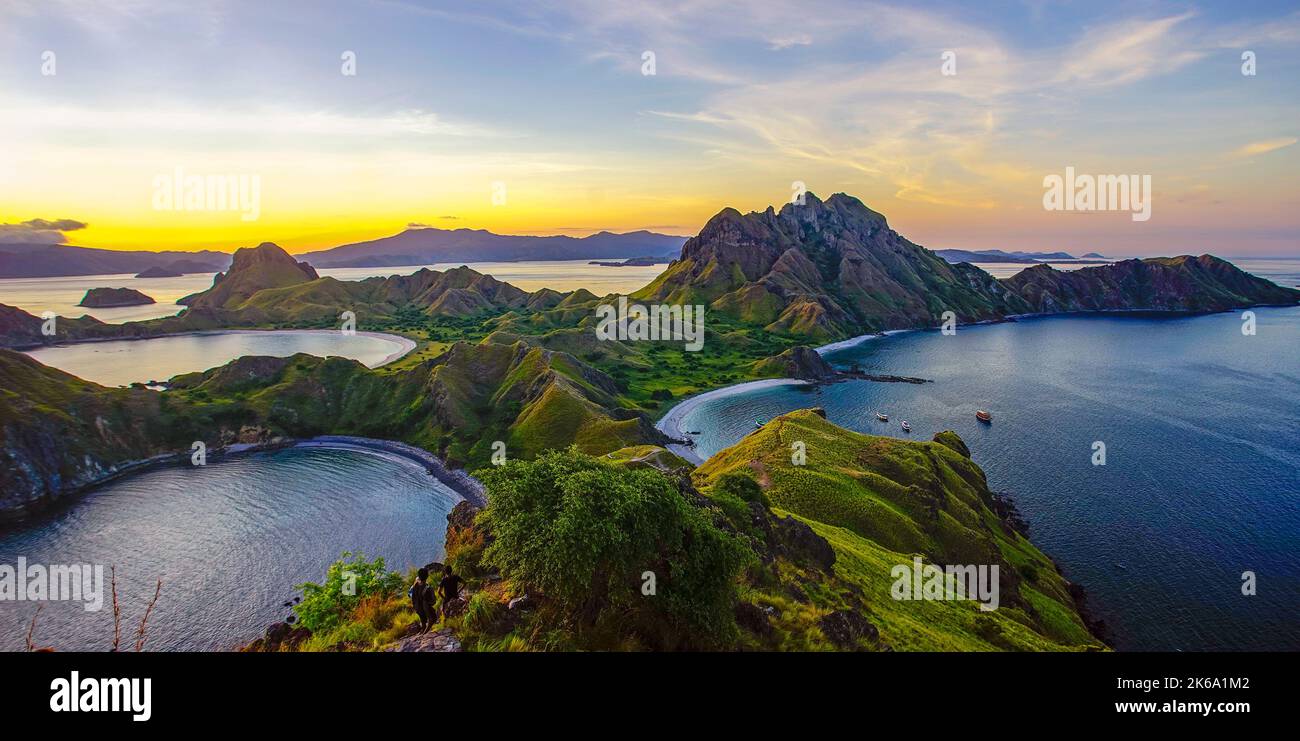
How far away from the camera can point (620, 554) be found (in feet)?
76.6

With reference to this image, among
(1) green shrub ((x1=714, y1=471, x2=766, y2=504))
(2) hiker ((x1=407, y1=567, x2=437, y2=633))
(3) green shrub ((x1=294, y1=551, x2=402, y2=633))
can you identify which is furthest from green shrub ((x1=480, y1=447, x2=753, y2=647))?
(1) green shrub ((x1=714, y1=471, x2=766, y2=504))

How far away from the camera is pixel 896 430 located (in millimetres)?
140750

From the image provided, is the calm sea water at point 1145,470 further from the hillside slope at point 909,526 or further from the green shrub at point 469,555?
the green shrub at point 469,555

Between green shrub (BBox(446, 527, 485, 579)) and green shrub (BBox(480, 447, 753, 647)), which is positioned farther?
green shrub (BBox(446, 527, 485, 579))

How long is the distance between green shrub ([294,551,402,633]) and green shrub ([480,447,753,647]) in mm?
10888

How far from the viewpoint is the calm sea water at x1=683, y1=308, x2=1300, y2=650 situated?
215 feet

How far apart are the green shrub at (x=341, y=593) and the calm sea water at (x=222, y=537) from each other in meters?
42.5

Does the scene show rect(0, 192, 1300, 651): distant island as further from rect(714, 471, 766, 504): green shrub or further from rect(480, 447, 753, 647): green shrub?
rect(714, 471, 766, 504): green shrub

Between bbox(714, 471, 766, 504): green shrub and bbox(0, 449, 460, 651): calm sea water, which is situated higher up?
bbox(714, 471, 766, 504): green shrub

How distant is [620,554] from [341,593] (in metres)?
20.0

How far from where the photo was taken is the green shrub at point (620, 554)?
75.8 ft

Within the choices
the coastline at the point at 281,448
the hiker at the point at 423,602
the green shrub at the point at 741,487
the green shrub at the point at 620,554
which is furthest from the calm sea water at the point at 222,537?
the green shrub at the point at 620,554
